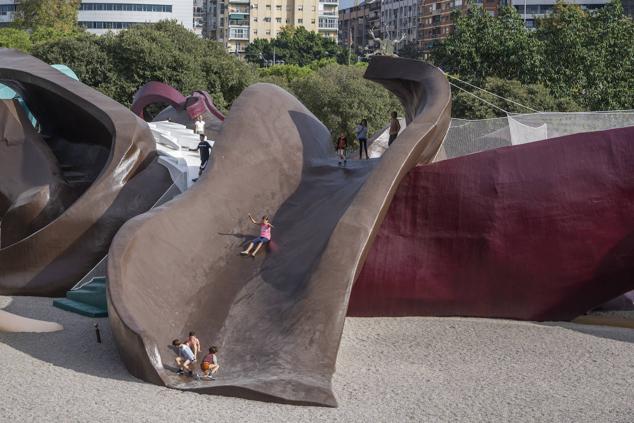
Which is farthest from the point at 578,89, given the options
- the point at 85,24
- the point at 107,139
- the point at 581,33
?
the point at 85,24

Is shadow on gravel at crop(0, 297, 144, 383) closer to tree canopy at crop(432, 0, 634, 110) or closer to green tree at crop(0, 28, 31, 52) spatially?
tree canopy at crop(432, 0, 634, 110)

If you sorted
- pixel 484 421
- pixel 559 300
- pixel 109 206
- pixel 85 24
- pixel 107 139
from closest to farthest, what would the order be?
pixel 484 421, pixel 559 300, pixel 109 206, pixel 107 139, pixel 85 24

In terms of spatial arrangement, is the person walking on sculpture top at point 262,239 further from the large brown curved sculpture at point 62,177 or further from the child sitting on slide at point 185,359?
the large brown curved sculpture at point 62,177

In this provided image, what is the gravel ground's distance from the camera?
11180 mm

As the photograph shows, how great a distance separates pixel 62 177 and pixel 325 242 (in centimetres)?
760

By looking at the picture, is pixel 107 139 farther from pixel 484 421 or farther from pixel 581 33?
pixel 581 33

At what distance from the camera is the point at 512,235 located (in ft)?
49.6

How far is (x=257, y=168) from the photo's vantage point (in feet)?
55.1

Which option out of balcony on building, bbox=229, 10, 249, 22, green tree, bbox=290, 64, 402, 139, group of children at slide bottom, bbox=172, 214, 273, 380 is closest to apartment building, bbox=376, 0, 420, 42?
balcony on building, bbox=229, 10, 249, 22

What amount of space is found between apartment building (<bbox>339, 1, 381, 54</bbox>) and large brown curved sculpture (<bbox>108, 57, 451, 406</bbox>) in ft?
394

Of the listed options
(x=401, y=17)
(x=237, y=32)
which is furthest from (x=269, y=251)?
(x=237, y=32)

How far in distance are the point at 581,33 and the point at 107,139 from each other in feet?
91.8

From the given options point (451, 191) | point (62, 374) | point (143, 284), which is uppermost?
point (451, 191)

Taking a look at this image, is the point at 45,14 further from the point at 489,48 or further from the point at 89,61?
the point at 489,48
